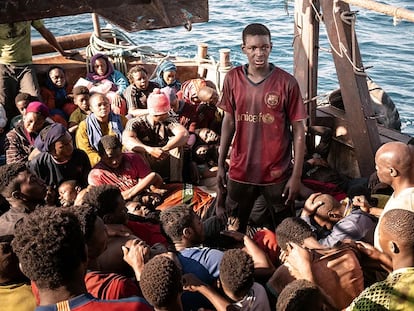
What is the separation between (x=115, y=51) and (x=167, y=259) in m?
5.97

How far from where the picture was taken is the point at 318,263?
2.77 metres

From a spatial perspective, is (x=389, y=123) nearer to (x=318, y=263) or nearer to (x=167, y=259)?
(x=318, y=263)

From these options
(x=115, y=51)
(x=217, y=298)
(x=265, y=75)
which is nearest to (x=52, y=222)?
(x=217, y=298)

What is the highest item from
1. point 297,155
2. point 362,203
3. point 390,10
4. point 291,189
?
point 390,10

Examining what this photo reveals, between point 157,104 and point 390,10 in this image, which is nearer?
point 390,10

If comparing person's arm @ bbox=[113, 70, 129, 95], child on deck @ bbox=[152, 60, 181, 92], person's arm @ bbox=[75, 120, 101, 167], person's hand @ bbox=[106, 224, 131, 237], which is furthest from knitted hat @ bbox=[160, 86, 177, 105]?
person's hand @ bbox=[106, 224, 131, 237]

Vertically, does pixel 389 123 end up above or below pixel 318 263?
below

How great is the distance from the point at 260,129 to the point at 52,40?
15.9 feet

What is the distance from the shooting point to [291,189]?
3.82 m

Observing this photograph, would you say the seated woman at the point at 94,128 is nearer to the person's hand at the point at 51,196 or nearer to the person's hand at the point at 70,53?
the person's hand at the point at 51,196

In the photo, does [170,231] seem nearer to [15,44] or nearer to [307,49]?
[307,49]

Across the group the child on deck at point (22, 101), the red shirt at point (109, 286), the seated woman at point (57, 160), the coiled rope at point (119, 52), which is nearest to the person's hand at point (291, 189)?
the red shirt at point (109, 286)

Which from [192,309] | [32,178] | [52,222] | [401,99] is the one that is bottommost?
[401,99]

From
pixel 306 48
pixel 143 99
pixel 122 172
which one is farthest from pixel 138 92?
pixel 306 48
